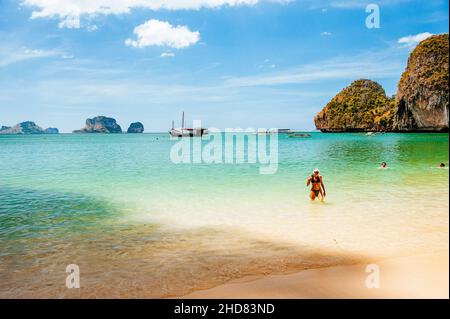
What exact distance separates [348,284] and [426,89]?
123774mm

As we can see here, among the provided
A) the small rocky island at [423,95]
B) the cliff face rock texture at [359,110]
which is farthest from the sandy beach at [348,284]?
the cliff face rock texture at [359,110]

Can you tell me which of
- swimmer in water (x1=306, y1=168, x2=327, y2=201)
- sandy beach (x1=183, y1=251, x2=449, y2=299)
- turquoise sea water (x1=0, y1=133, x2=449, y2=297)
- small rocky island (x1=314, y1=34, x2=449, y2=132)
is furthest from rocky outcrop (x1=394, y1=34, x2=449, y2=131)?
sandy beach (x1=183, y1=251, x2=449, y2=299)

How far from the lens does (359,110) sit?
167 meters

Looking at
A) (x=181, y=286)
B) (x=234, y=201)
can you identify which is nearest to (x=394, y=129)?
(x=234, y=201)

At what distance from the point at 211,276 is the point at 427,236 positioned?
5946 millimetres

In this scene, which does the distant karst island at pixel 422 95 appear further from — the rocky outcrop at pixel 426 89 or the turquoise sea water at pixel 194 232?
the turquoise sea water at pixel 194 232

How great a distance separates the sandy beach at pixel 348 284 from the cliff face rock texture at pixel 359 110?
152 m

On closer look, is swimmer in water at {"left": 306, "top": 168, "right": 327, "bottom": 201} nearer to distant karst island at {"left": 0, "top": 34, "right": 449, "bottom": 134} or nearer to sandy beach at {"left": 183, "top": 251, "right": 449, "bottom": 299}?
sandy beach at {"left": 183, "top": 251, "right": 449, "bottom": 299}

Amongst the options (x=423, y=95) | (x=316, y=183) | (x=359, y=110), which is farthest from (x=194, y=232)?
(x=359, y=110)

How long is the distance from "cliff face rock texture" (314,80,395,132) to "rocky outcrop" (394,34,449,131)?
79.2 ft

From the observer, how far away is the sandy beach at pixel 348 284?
536 centimetres

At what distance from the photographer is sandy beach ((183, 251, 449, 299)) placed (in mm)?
5363

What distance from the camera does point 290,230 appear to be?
10.0 m

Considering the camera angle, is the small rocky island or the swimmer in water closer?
the swimmer in water
